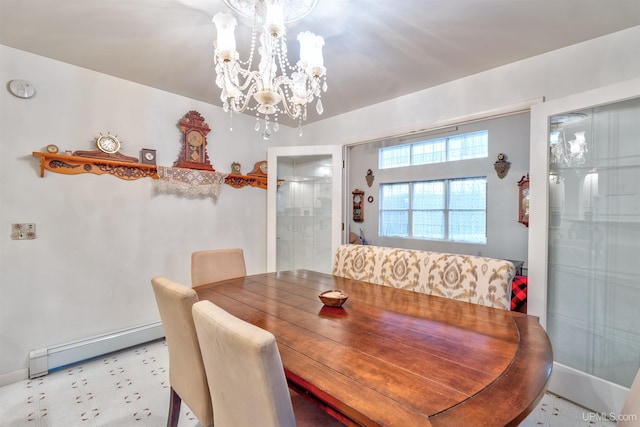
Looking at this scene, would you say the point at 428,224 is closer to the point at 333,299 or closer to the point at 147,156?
the point at 333,299

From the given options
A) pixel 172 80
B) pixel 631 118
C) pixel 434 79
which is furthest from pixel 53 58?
pixel 631 118

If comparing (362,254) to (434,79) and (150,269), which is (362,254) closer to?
(434,79)

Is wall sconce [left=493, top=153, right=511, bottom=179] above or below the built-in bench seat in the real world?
above

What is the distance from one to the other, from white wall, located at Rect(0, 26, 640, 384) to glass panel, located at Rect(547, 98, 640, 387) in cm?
34

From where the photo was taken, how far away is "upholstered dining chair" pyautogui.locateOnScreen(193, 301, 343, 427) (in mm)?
734

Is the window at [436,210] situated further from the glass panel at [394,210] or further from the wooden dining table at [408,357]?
the wooden dining table at [408,357]

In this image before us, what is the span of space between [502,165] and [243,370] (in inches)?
201

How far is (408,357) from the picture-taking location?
3.27 ft

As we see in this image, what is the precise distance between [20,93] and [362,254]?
2.89 m

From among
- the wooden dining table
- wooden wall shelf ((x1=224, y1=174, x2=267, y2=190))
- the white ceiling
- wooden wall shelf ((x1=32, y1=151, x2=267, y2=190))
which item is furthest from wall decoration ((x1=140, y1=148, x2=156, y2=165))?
the wooden dining table

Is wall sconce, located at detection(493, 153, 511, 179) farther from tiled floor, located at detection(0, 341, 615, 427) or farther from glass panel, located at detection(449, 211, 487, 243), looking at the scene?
tiled floor, located at detection(0, 341, 615, 427)

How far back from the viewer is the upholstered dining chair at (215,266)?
2160mm

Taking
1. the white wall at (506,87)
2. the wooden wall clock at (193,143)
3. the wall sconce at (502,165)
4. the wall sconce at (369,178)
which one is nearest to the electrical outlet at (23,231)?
the wooden wall clock at (193,143)

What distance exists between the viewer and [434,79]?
2.58 meters
